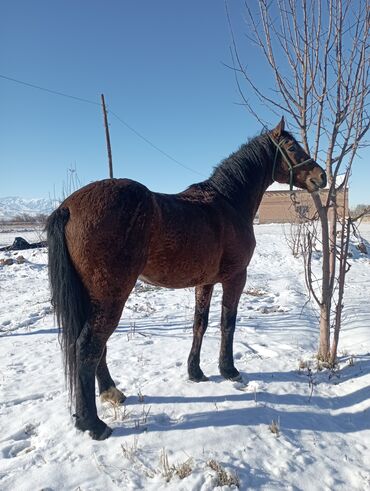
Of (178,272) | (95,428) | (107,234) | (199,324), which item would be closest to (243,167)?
(178,272)

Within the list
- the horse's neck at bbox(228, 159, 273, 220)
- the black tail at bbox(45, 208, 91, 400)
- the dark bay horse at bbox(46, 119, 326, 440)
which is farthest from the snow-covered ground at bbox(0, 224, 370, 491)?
the horse's neck at bbox(228, 159, 273, 220)

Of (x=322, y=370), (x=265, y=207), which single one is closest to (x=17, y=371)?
(x=322, y=370)

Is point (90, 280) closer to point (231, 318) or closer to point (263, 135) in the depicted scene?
point (231, 318)

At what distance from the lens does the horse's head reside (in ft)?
11.2

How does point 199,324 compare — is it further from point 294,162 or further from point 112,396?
point 294,162

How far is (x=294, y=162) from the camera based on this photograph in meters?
3.44

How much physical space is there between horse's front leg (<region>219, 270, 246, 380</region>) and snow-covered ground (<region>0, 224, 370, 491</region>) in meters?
0.12

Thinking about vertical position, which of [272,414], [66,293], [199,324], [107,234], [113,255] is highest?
[107,234]

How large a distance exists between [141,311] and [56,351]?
7.46 ft

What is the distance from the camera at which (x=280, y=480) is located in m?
1.96

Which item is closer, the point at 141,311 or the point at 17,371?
the point at 17,371

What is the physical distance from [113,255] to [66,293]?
423mm

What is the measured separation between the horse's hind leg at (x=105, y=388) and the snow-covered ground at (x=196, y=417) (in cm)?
10

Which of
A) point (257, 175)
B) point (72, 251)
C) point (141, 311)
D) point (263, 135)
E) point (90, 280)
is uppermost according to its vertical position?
point (263, 135)
